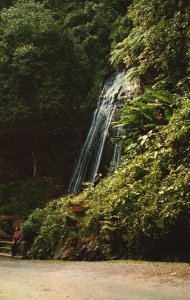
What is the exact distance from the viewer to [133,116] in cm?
1159

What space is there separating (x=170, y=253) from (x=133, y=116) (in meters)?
4.96

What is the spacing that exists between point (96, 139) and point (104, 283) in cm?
1340

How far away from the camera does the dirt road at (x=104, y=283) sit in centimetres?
474

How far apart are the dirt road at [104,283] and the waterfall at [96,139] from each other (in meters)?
10.5

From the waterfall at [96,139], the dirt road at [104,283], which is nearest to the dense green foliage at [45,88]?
the waterfall at [96,139]

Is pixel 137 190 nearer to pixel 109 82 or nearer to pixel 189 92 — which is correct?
pixel 189 92

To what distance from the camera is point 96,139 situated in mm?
18750

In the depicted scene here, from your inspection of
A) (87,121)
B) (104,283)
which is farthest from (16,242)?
(87,121)

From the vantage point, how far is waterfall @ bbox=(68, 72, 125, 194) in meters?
18.2

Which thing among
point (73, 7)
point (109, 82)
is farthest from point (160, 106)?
point (73, 7)

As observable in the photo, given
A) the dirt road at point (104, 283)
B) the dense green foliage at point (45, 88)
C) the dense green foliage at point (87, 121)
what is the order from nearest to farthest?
the dirt road at point (104, 283), the dense green foliage at point (87, 121), the dense green foliage at point (45, 88)

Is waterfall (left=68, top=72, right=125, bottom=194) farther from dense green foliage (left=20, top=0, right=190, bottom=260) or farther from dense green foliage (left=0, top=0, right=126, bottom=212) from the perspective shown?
dense green foliage (left=20, top=0, right=190, bottom=260)

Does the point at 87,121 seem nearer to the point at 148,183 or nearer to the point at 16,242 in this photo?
the point at 16,242

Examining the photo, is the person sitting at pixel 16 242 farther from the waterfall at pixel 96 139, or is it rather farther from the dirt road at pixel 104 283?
the dirt road at pixel 104 283
